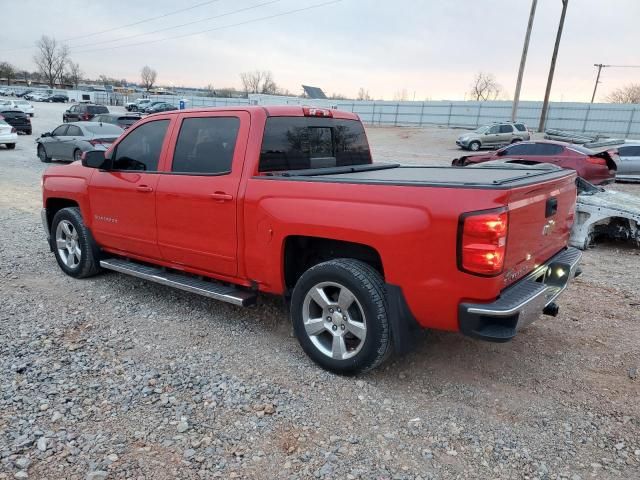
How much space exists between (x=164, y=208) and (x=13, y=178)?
37.3ft

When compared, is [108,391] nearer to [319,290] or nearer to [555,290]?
[319,290]

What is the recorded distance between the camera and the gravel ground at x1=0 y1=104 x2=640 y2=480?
8.94 feet

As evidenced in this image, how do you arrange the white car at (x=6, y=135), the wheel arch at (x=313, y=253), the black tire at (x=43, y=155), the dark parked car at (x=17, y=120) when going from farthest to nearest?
the dark parked car at (x=17, y=120) → the white car at (x=6, y=135) → the black tire at (x=43, y=155) → the wheel arch at (x=313, y=253)

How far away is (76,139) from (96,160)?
12483 millimetres

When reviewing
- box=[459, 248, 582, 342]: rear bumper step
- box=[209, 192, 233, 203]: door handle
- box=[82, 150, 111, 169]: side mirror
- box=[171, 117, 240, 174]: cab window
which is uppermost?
box=[171, 117, 240, 174]: cab window

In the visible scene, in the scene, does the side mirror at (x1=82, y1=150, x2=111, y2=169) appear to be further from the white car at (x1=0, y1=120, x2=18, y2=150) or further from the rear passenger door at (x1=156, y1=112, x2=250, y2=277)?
the white car at (x1=0, y1=120, x2=18, y2=150)

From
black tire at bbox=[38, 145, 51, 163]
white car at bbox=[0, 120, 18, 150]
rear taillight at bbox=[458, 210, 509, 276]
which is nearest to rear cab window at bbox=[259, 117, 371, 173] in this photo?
rear taillight at bbox=[458, 210, 509, 276]

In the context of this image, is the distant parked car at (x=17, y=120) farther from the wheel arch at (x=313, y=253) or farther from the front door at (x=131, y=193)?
the wheel arch at (x=313, y=253)

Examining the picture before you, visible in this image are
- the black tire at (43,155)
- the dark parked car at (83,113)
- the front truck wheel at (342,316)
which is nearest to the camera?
the front truck wheel at (342,316)

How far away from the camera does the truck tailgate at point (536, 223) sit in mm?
2969

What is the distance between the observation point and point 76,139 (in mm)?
15797

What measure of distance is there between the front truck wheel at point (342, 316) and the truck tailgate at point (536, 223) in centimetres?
86

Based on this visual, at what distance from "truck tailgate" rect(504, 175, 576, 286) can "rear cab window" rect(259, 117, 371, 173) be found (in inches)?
75.5

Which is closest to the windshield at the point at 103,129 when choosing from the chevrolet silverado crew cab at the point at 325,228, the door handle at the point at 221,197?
the chevrolet silverado crew cab at the point at 325,228
